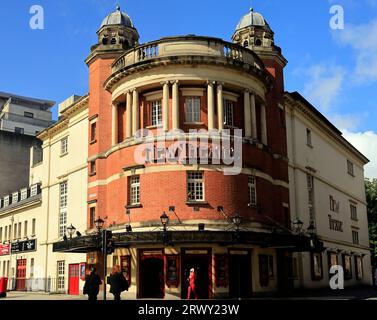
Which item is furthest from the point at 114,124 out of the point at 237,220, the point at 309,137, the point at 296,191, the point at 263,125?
the point at 309,137

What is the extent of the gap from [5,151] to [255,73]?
3642cm

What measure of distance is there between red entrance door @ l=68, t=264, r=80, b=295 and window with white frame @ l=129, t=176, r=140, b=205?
9016 millimetres

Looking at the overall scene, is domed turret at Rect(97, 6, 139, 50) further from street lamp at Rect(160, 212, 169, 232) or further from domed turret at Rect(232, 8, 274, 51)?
street lamp at Rect(160, 212, 169, 232)

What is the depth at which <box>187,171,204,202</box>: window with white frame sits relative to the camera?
28062mm

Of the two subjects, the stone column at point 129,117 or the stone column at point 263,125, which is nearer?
the stone column at point 129,117

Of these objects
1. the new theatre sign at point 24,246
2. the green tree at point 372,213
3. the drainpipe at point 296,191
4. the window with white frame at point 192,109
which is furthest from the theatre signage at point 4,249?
the green tree at point 372,213

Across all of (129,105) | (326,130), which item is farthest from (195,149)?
(326,130)

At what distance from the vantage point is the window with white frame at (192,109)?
29516mm

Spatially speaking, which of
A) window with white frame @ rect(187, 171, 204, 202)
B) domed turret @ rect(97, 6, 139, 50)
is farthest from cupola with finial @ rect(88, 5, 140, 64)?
window with white frame @ rect(187, 171, 204, 202)

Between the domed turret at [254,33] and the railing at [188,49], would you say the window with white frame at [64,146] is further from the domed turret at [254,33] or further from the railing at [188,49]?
the domed turret at [254,33]

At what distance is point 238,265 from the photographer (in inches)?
1115

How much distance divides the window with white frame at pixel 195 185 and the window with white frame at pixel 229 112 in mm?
3979

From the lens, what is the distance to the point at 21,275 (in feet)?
150
